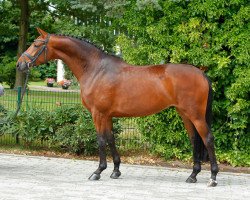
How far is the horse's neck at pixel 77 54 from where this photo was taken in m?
8.89

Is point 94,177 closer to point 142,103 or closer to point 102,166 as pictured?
point 102,166

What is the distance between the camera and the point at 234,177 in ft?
30.7

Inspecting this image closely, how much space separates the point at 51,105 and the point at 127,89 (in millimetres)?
3736

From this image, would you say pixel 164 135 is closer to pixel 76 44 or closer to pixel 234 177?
pixel 234 177

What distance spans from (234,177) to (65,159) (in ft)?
11.2

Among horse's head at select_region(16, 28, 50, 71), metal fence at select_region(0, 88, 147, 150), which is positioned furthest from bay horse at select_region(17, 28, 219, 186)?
metal fence at select_region(0, 88, 147, 150)

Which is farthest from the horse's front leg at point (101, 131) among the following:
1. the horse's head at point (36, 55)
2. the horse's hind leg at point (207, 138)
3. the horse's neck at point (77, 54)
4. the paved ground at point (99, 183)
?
the horse's hind leg at point (207, 138)

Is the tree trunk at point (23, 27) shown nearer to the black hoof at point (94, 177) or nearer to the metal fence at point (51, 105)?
the metal fence at point (51, 105)

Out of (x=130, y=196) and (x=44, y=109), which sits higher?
(x=44, y=109)

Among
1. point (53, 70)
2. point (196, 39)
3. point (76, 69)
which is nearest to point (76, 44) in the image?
point (76, 69)

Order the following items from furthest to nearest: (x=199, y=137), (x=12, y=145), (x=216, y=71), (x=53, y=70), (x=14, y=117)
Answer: (x=53, y=70), (x=12, y=145), (x=14, y=117), (x=216, y=71), (x=199, y=137)

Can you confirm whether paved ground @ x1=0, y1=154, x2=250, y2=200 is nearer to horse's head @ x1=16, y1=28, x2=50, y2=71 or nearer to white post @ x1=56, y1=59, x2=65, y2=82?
horse's head @ x1=16, y1=28, x2=50, y2=71

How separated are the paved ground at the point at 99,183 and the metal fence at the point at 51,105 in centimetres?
136

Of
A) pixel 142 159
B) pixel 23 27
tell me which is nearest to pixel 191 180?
pixel 142 159
